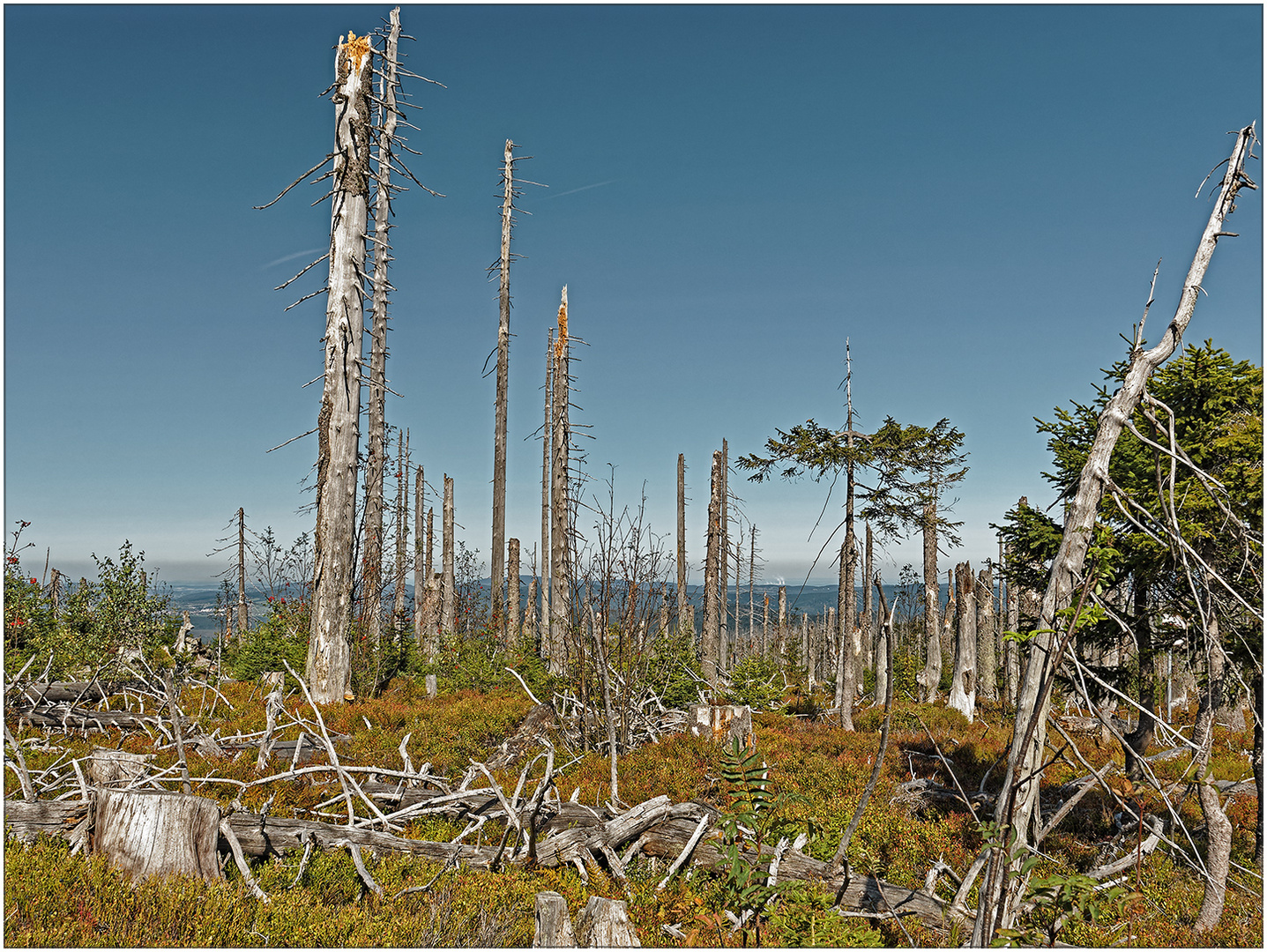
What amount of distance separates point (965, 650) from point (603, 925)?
1657 centimetres

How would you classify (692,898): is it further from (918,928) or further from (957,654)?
(957,654)

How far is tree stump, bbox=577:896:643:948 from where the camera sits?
4.28 meters

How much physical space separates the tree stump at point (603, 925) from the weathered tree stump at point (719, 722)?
19.9 feet

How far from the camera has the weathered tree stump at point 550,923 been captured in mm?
4176

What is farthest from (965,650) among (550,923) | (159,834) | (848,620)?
(159,834)

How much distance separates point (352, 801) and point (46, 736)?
4444 millimetres

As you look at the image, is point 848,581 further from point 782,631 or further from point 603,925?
point 782,631

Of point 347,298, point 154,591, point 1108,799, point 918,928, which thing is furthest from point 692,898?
point 154,591

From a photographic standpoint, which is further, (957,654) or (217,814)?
(957,654)

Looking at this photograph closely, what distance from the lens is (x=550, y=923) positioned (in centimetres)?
418

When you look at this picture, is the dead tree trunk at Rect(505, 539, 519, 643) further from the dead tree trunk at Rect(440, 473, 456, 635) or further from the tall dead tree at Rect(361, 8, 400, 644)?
the tall dead tree at Rect(361, 8, 400, 644)

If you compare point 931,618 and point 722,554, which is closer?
point 931,618

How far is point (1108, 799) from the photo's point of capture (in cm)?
898

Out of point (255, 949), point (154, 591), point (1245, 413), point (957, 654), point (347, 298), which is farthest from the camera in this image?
point (957, 654)
